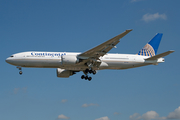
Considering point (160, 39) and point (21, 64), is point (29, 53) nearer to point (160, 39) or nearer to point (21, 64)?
point (21, 64)

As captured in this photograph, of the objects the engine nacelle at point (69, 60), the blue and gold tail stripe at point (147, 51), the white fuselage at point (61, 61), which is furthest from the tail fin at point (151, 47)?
the engine nacelle at point (69, 60)

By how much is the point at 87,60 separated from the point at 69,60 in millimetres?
2746

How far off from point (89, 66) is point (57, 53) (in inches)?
192

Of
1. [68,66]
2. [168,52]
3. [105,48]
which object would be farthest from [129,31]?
[68,66]

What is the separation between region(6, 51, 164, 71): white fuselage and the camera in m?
36.5

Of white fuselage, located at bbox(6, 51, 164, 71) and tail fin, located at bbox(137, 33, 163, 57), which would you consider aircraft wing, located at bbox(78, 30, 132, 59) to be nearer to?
white fuselage, located at bbox(6, 51, 164, 71)

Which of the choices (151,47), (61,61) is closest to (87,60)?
(61,61)

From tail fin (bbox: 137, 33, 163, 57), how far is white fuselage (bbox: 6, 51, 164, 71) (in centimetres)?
235

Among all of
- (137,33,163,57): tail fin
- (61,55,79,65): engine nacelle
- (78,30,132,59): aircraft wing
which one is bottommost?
(61,55,79,65): engine nacelle

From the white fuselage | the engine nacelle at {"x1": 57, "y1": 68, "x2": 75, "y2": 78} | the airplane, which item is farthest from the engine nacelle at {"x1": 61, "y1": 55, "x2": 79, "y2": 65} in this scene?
the engine nacelle at {"x1": 57, "y1": 68, "x2": 75, "y2": 78}

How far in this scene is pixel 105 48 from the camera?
35094 mm

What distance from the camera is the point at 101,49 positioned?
35.3m

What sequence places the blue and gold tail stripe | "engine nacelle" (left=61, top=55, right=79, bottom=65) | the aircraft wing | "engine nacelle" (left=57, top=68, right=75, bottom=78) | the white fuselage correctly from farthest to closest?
"engine nacelle" (left=57, top=68, right=75, bottom=78) < the blue and gold tail stripe < the white fuselage < "engine nacelle" (left=61, top=55, right=79, bottom=65) < the aircraft wing

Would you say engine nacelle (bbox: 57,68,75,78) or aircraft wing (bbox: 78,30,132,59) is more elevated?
aircraft wing (bbox: 78,30,132,59)
